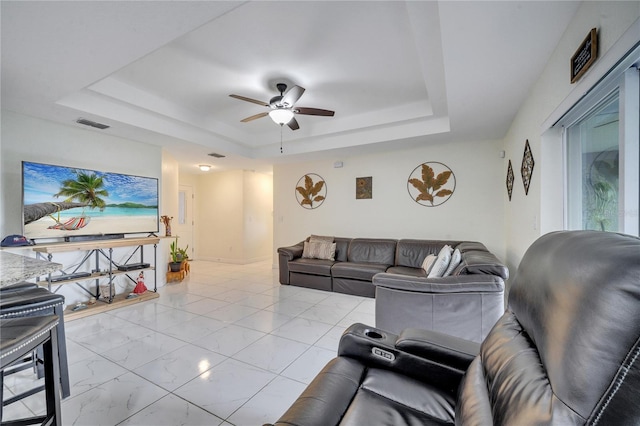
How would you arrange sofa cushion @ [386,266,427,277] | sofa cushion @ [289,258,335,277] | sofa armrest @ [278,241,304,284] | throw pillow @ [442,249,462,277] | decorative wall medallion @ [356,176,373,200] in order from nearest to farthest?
throw pillow @ [442,249,462,277] → sofa cushion @ [386,266,427,277] → sofa cushion @ [289,258,335,277] → sofa armrest @ [278,241,304,284] → decorative wall medallion @ [356,176,373,200]

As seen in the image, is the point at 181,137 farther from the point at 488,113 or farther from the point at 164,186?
the point at 488,113

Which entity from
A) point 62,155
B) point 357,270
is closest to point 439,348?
point 357,270

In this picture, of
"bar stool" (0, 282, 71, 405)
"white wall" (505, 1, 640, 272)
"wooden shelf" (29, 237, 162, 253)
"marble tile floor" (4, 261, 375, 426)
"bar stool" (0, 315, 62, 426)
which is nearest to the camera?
"bar stool" (0, 315, 62, 426)

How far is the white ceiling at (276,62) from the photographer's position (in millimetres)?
1702

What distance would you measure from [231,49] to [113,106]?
6.05 feet

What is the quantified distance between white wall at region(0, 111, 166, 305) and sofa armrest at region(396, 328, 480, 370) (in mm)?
4225

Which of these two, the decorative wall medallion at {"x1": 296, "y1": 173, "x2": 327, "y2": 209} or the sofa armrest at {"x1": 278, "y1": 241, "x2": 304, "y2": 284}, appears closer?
the sofa armrest at {"x1": 278, "y1": 241, "x2": 304, "y2": 284}

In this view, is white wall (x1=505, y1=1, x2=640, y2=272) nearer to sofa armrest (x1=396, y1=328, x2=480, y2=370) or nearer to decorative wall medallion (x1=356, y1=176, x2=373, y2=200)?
sofa armrest (x1=396, y1=328, x2=480, y2=370)

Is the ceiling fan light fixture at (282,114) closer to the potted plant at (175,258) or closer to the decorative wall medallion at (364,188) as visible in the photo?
the decorative wall medallion at (364,188)

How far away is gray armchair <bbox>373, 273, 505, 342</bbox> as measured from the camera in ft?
7.52

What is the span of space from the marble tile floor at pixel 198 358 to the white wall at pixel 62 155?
36.6 inches

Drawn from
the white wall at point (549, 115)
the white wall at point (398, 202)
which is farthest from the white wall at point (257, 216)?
the white wall at point (549, 115)

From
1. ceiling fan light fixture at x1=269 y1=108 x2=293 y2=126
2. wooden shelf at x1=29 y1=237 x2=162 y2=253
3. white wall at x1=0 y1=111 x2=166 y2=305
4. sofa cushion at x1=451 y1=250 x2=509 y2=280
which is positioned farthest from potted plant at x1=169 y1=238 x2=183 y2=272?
sofa cushion at x1=451 y1=250 x2=509 y2=280

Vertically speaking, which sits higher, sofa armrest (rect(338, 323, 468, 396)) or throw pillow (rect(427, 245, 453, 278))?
throw pillow (rect(427, 245, 453, 278))
